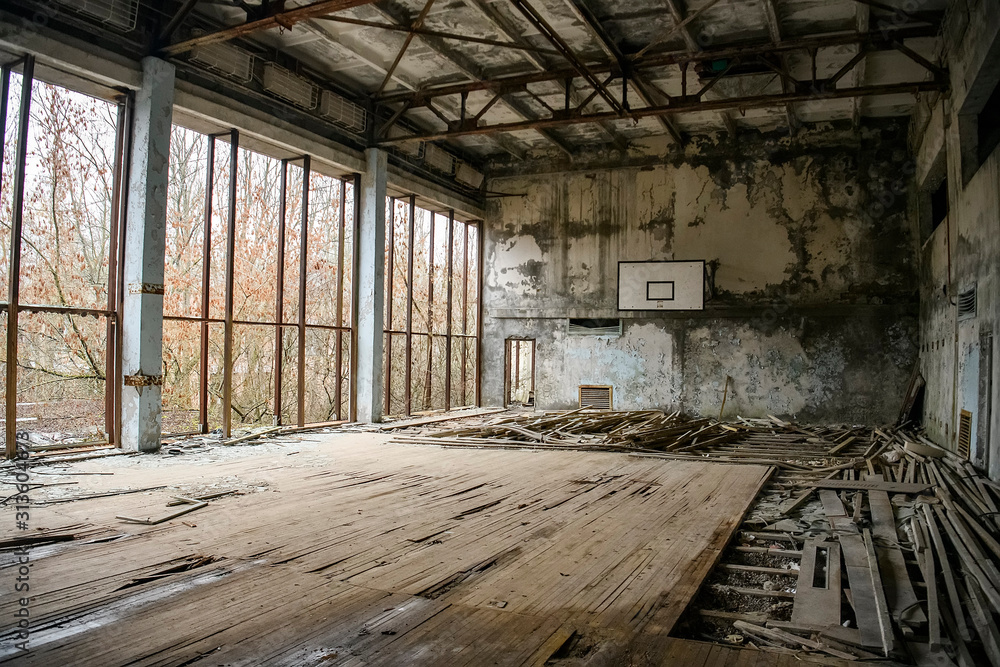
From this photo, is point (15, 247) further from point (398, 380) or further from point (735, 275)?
→ point (735, 275)

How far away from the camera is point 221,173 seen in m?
14.6

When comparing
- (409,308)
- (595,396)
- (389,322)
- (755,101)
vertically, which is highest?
(755,101)

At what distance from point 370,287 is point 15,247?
6.35 m

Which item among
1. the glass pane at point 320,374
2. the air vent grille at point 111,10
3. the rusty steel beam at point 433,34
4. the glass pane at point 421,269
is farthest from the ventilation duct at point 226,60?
the glass pane at point 421,269

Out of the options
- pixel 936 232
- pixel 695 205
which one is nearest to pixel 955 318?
pixel 936 232

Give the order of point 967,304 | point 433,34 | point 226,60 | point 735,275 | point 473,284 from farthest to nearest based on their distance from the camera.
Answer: point 473,284 → point 735,275 → point 226,60 → point 433,34 → point 967,304

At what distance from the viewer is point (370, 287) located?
13.6m

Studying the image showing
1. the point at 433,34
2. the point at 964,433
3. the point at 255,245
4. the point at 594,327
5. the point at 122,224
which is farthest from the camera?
the point at 594,327

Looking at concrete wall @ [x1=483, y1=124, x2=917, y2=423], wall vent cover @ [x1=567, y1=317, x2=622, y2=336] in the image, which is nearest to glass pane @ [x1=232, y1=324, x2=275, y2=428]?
concrete wall @ [x1=483, y1=124, x2=917, y2=423]

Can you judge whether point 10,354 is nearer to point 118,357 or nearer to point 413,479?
point 118,357

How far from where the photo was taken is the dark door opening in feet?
59.2

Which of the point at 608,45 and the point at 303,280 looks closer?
the point at 608,45

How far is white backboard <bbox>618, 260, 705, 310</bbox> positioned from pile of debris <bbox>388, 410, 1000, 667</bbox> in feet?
21.0

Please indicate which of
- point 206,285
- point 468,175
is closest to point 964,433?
point 206,285
